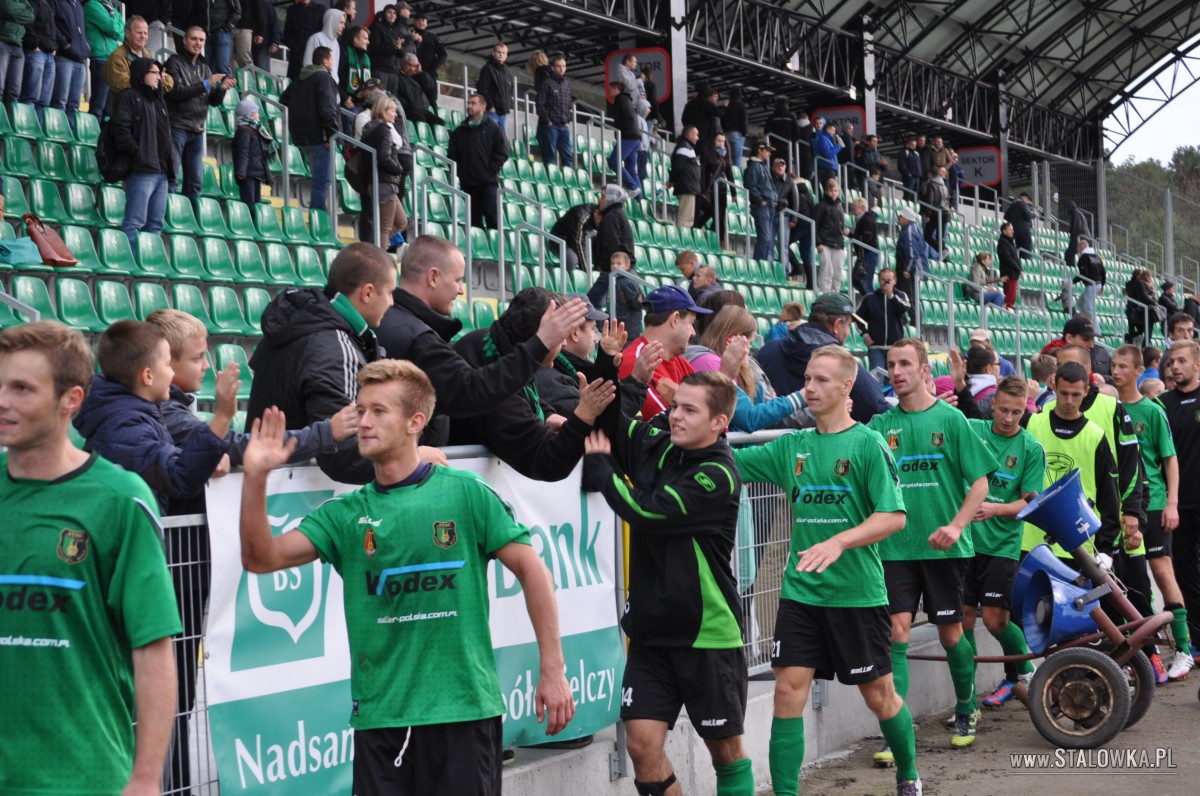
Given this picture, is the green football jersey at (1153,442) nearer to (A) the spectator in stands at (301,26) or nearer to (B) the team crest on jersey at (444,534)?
(B) the team crest on jersey at (444,534)

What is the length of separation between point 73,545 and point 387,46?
13.3 metres

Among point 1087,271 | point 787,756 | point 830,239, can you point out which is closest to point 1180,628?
point 787,756

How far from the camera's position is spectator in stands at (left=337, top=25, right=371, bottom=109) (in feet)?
47.3

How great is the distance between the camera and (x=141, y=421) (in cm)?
399

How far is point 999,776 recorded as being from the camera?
6.53m

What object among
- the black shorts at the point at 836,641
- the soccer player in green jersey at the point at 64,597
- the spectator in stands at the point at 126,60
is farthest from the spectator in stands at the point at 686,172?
the soccer player in green jersey at the point at 64,597

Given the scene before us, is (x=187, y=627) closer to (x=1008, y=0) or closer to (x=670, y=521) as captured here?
(x=670, y=521)

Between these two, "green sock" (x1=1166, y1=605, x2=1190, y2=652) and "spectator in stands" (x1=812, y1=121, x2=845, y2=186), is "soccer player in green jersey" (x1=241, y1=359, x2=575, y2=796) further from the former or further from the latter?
"spectator in stands" (x1=812, y1=121, x2=845, y2=186)

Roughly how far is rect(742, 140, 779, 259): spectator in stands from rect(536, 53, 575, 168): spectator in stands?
8.34 feet

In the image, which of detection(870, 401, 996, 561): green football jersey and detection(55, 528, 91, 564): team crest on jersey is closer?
detection(55, 528, 91, 564): team crest on jersey

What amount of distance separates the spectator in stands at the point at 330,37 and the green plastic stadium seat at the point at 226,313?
12.3ft

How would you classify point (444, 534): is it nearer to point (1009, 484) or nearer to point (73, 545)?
point (73, 545)

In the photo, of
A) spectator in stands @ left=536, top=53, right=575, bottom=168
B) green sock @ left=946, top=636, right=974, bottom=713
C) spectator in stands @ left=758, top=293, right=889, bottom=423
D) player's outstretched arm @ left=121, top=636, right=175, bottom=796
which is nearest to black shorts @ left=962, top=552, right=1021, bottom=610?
green sock @ left=946, top=636, right=974, bottom=713

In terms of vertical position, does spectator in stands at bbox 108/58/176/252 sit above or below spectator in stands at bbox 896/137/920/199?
below
